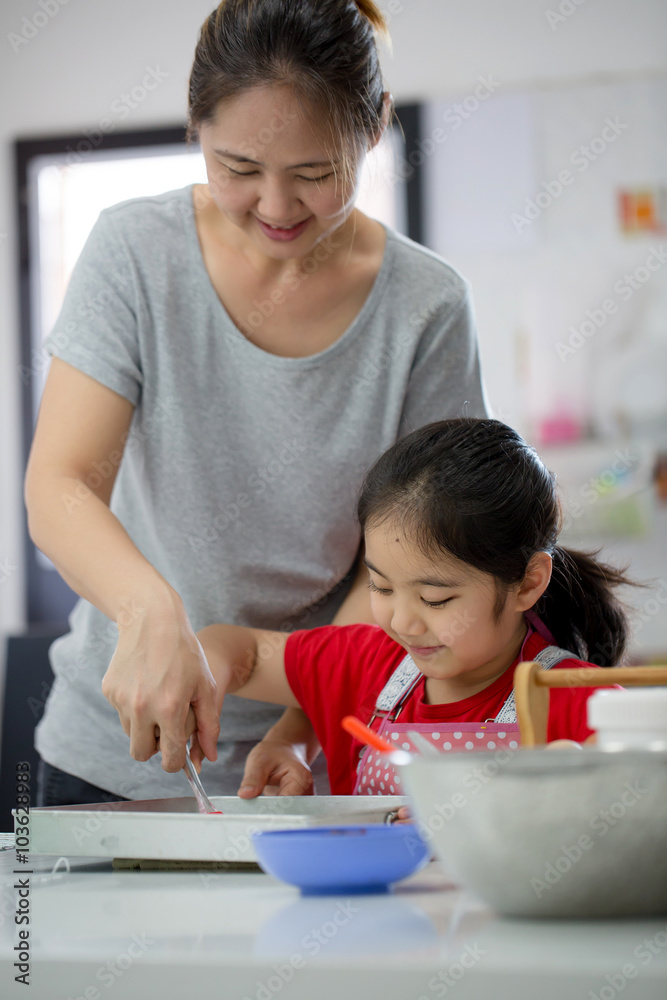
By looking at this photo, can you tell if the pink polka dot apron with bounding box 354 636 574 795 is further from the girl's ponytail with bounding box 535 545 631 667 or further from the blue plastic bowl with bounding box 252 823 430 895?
the blue plastic bowl with bounding box 252 823 430 895

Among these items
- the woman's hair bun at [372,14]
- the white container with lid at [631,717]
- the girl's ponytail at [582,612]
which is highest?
the woman's hair bun at [372,14]

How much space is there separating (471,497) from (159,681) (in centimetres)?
38

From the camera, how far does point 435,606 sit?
0.97 m

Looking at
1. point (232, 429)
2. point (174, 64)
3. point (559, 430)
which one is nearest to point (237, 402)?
point (232, 429)

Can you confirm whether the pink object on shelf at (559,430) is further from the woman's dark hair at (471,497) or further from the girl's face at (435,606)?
the girl's face at (435,606)

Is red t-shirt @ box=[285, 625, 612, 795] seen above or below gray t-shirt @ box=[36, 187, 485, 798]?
below

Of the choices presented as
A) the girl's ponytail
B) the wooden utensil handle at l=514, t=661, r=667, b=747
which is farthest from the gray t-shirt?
the wooden utensil handle at l=514, t=661, r=667, b=747

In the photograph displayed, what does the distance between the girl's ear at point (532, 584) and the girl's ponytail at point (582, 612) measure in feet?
0.31

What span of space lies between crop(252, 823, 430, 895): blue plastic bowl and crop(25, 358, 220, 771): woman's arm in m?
0.27

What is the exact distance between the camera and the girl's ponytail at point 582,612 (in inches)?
44.2

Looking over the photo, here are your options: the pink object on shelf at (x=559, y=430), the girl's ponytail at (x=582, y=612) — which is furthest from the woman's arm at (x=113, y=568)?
the pink object on shelf at (x=559, y=430)

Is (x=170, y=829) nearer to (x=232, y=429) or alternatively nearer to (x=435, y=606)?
(x=435, y=606)

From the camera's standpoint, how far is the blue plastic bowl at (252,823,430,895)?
1.71ft

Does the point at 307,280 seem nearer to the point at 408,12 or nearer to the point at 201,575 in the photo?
the point at 201,575
